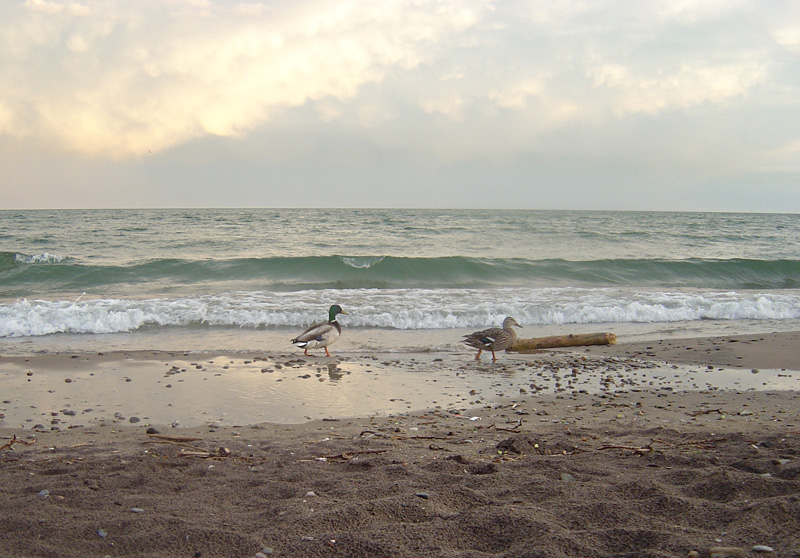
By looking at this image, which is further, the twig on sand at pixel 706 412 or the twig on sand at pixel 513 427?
the twig on sand at pixel 706 412

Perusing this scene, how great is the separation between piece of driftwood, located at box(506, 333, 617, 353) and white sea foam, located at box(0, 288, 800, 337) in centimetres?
251

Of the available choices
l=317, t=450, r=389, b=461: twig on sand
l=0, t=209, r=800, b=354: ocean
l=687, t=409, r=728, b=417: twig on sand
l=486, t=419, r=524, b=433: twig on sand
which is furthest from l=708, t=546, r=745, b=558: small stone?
l=0, t=209, r=800, b=354: ocean

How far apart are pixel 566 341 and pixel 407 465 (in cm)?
696

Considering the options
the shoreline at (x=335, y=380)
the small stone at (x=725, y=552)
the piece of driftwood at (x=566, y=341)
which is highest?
the small stone at (x=725, y=552)

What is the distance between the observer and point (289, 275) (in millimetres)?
21266

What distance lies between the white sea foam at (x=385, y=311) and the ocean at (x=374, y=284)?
0.15ft

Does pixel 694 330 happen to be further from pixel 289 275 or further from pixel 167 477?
pixel 289 275

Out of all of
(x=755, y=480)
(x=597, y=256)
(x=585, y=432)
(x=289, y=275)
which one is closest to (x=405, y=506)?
(x=755, y=480)

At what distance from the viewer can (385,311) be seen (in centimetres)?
1297

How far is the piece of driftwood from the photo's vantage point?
10023 millimetres

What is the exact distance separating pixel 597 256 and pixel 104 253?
23525 millimetres

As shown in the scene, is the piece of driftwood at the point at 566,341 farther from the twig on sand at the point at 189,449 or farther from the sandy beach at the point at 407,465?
the twig on sand at the point at 189,449

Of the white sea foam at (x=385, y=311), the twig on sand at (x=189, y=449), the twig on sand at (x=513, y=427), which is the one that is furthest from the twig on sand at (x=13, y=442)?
the white sea foam at (x=385, y=311)

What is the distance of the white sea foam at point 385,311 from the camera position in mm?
11859
